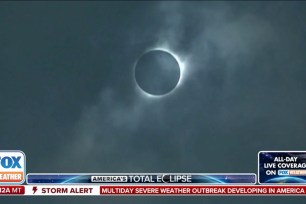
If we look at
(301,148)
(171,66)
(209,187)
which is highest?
(171,66)

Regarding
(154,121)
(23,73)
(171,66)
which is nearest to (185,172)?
(154,121)

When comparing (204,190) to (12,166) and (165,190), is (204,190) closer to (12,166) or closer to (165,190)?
(165,190)

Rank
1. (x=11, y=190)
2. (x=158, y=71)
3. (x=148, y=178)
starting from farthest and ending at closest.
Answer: (x=11, y=190), (x=148, y=178), (x=158, y=71)

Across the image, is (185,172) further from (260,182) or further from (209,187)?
(260,182)

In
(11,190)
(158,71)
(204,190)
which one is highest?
(158,71)

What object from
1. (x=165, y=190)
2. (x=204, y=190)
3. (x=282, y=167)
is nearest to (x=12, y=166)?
(x=165, y=190)

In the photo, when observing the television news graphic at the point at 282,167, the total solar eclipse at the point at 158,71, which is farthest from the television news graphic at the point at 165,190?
the total solar eclipse at the point at 158,71
